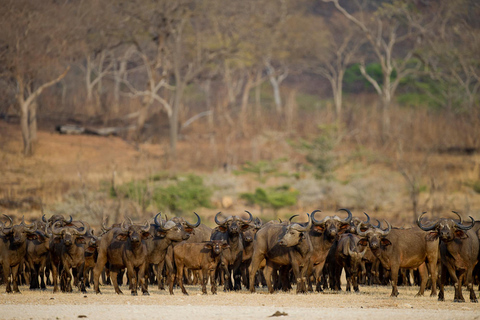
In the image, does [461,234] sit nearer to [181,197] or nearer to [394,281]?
[394,281]

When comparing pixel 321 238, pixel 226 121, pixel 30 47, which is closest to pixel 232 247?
pixel 321 238

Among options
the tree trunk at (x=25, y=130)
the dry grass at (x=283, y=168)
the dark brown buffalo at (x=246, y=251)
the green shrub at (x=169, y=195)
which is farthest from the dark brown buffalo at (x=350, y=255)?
the tree trunk at (x=25, y=130)

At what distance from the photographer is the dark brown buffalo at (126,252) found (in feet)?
51.4

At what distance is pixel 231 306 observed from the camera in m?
13.3

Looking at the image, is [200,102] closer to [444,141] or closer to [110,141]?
[110,141]

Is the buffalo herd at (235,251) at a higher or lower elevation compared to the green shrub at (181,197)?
lower

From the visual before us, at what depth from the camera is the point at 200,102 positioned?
2362 inches

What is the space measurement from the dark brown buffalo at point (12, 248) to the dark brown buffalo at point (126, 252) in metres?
1.72

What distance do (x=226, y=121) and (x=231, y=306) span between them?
129ft

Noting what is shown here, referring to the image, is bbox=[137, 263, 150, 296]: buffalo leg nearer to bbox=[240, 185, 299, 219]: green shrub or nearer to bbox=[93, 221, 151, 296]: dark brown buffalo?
bbox=[93, 221, 151, 296]: dark brown buffalo

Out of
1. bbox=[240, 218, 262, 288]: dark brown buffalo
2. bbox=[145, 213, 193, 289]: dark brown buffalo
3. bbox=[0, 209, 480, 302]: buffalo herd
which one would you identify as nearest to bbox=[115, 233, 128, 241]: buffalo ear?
bbox=[0, 209, 480, 302]: buffalo herd

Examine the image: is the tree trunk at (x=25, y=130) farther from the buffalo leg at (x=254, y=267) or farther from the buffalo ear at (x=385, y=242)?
the buffalo ear at (x=385, y=242)

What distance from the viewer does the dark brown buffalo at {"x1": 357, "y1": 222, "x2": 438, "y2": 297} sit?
51.1 ft

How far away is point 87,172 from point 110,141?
9.33 meters
